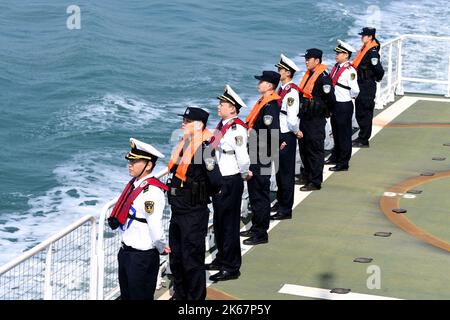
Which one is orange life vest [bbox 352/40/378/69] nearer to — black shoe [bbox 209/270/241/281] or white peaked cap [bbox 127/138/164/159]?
black shoe [bbox 209/270/241/281]

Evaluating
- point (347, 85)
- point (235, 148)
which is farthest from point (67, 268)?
point (347, 85)

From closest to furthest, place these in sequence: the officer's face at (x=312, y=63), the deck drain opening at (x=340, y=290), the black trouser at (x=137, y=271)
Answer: the black trouser at (x=137, y=271) → the deck drain opening at (x=340, y=290) → the officer's face at (x=312, y=63)

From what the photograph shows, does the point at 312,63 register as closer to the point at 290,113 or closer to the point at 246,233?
the point at 290,113

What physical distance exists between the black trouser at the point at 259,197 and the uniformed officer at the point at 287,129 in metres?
0.95

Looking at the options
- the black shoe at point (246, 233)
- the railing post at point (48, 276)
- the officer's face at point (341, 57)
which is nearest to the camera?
the railing post at point (48, 276)

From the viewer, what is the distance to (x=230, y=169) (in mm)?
11922

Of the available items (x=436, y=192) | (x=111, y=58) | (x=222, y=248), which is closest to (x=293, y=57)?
(x=111, y=58)

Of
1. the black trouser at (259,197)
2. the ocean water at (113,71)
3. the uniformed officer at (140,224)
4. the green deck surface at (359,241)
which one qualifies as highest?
the uniformed officer at (140,224)

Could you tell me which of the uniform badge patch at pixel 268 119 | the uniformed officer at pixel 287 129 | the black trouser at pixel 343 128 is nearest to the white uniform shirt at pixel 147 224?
the uniform badge patch at pixel 268 119

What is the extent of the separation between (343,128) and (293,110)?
2587 millimetres

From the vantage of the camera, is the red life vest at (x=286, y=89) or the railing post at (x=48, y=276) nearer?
the railing post at (x=48, y=276)

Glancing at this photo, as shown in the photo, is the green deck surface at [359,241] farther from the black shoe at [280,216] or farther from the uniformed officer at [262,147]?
the uniformed officer at [262,147]

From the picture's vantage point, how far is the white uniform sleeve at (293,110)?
1391 centimetres

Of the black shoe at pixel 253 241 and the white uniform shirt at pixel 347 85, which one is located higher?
the white uniform shirt at pixel 347 85
